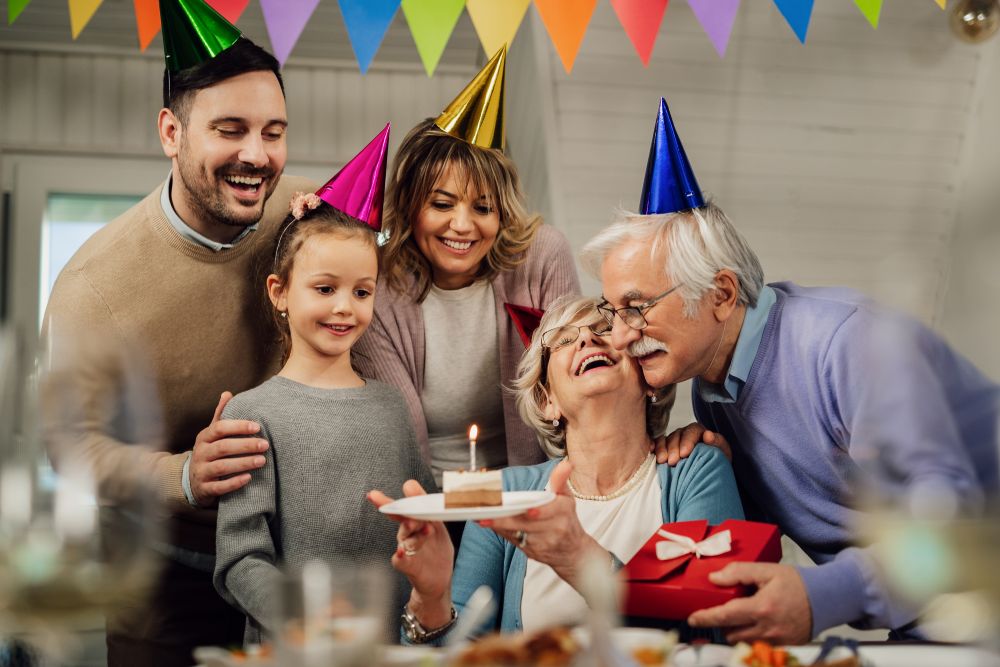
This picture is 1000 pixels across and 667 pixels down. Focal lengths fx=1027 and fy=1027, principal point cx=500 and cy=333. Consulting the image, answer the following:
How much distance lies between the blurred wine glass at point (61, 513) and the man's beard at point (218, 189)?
51.0 inches

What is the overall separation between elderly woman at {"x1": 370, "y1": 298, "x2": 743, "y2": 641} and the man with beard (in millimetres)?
641

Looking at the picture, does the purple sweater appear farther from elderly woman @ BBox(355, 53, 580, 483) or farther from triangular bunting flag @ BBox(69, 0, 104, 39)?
triangular bunting flag @ BBox(69, 0, 104, 39)

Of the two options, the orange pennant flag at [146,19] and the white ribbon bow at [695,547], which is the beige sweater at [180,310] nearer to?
the orange pennant flag at [146,19]

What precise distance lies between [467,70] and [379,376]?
3307 mm

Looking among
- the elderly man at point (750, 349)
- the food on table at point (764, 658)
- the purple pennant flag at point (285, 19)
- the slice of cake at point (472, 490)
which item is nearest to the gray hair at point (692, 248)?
the elderly man at point (750, 349)

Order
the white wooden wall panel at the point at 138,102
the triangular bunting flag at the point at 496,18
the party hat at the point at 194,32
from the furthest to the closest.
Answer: the white wooden wall panel at the point at 138,102 → the triangular bunting flag at the point at 496,18 → the party hat at the point at 194,32

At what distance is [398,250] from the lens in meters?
2.23

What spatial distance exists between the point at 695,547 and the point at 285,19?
5.96ft

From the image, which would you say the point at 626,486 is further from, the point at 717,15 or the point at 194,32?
the point at 717,15

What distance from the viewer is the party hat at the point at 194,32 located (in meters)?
2.12

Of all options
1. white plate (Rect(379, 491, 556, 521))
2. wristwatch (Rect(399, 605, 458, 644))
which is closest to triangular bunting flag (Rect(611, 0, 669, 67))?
white plate (Rect(379, 491, 556, 521))

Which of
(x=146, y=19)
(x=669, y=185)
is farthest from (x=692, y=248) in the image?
(x=146, y=19)

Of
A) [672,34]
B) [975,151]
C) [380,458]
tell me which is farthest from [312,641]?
[975,151]

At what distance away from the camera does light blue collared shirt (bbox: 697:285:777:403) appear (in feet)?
6.22
